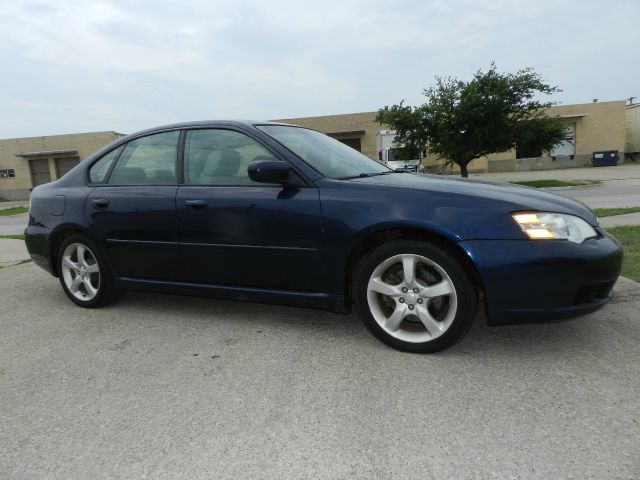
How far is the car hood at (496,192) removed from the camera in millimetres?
2785

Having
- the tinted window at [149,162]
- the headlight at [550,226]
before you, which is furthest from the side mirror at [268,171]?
the headlight at [550,226]

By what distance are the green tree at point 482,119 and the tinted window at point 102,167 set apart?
16.6 m

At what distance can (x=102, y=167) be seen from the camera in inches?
161

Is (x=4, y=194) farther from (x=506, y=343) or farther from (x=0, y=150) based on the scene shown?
A: (x=506, y=343)

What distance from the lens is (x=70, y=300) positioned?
439cm

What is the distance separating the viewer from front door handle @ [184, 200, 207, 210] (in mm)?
3410

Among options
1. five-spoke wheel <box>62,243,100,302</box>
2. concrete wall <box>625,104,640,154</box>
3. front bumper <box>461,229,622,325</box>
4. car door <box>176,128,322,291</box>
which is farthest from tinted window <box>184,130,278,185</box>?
concrete wall <box>625,104,640,154</box>

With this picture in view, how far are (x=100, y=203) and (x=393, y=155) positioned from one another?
797 inches

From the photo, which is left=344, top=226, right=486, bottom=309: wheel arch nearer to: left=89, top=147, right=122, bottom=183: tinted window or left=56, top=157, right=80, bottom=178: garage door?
left=89, top=147, right=122, bottom=183: tinted window

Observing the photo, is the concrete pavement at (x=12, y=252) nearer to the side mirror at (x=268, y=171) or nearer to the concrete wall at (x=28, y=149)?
the side mirror at (x=268, y=171)

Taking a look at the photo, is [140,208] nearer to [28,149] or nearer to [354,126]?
[354,126]

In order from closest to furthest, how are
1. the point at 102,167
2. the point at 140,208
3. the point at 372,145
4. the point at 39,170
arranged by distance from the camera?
1. the point at 140,208
2. the point at 102,167
3. the point at 372,145
4. the point at 39,170

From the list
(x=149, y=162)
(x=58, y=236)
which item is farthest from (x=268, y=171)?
(x=58, y=236)

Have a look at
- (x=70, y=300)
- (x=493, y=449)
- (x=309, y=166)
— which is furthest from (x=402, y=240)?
(x=70, y=300)
